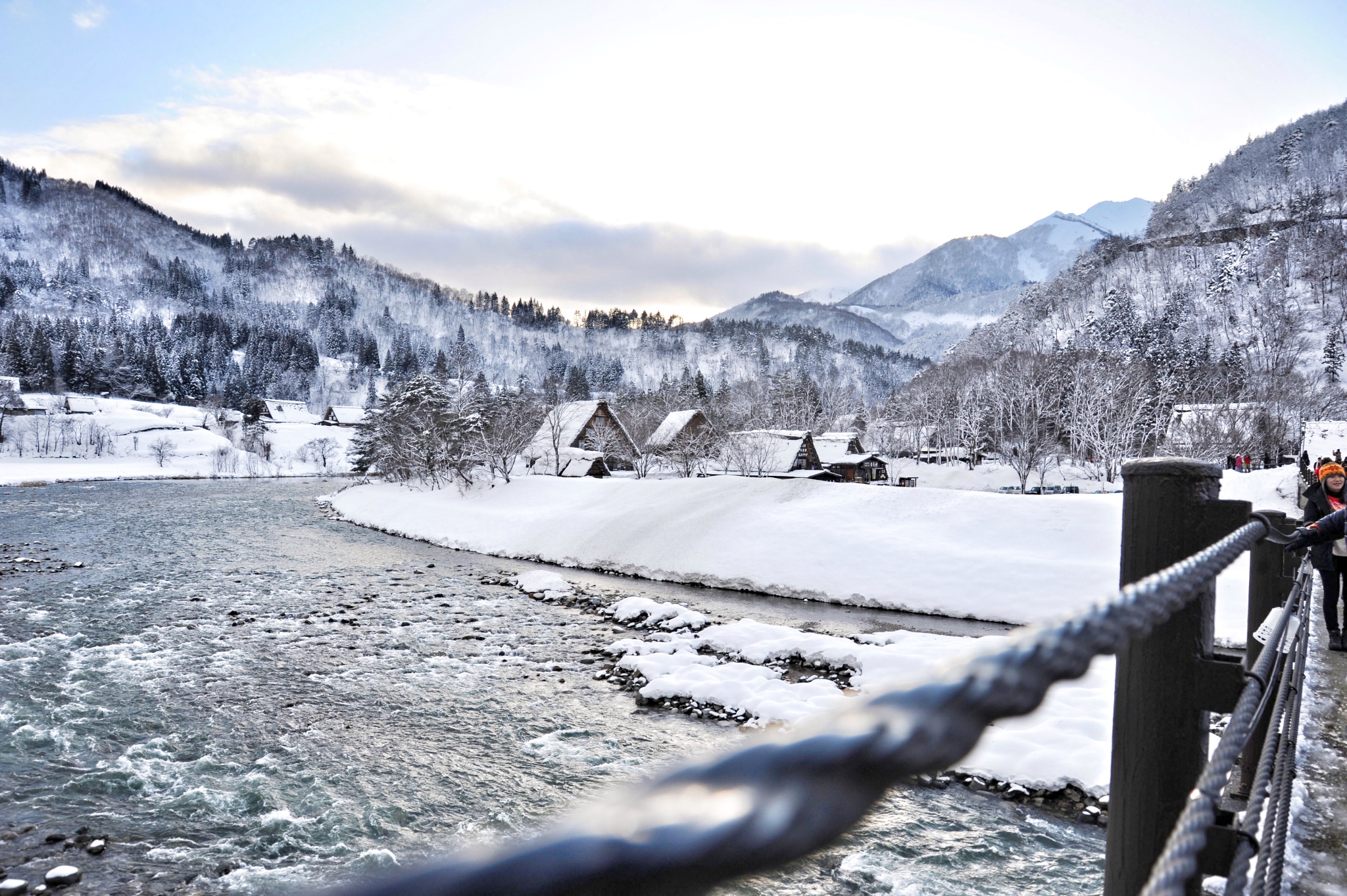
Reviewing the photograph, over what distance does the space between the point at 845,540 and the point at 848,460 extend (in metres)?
36.7

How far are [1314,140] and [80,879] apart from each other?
557 feet

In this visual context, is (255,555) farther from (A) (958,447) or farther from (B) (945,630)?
(A) (958,447)

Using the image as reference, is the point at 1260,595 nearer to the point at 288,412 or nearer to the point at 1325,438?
the point at 1325,438

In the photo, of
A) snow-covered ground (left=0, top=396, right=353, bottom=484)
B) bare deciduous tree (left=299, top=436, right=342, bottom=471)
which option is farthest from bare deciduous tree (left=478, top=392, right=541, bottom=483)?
bare deciduous tree (left=299, top=436, right=342, bottom=471)

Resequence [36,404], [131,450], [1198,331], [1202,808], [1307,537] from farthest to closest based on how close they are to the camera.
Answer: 1. [1198,331]
2. [36,404]
3. [131,450]
4. [1307,537]
5. [1202,808]

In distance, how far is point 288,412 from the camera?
117 meters

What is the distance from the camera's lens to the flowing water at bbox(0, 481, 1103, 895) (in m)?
6.48

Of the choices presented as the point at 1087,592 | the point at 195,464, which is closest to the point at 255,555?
the point at 1087,592

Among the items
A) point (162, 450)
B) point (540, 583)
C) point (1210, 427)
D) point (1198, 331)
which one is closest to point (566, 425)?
point (540, 583)

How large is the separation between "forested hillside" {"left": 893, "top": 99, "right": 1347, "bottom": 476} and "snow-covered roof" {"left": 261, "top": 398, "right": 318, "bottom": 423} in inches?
3485

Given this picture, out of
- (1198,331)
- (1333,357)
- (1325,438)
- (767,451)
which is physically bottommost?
(767,451)

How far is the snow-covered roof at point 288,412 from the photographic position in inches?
4289

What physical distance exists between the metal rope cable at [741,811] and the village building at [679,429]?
52.8 meters

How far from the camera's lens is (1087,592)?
16.9 metres
